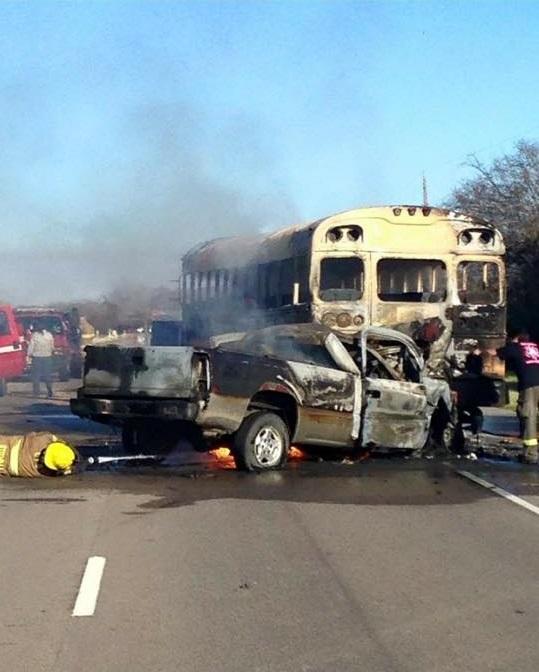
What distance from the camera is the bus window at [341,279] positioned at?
1758 cm

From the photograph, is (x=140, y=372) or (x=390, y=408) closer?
(x=140, y=372)

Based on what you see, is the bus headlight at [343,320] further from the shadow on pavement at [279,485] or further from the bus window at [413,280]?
the shadow on pavement at [279,485]

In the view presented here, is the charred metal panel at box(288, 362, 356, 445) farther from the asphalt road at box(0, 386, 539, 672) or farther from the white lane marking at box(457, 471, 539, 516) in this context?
the white lane marking at box(457, 471, 539, 516)

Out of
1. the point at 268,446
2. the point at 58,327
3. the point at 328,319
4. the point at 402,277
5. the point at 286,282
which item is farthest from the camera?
the point at 58,327

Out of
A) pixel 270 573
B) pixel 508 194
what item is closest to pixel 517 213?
pixel 508 194

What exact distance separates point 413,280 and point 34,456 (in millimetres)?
7764

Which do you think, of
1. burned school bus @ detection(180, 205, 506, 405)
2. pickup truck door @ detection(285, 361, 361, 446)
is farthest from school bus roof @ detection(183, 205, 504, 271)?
pickup truck door @ detection(285, 361, 361, 446)

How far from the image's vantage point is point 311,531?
9617 mm

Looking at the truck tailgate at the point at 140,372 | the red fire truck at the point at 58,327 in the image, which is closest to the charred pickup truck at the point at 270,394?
the truck tailgate at the point at 140,372

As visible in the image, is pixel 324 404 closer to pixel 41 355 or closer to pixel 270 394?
pixel 270 394

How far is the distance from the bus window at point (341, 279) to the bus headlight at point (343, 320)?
241mm

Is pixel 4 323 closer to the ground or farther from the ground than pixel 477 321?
farther from the ground

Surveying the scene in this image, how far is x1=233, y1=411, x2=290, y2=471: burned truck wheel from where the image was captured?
13125mm

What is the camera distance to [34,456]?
41.7 ft
